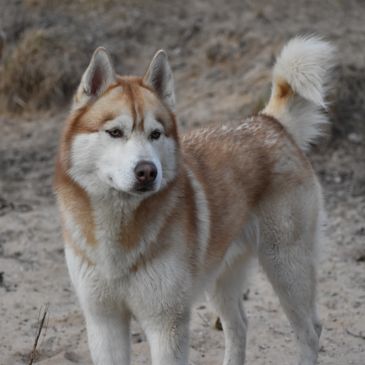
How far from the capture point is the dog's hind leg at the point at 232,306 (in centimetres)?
577

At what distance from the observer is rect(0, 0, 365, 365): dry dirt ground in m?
6.10

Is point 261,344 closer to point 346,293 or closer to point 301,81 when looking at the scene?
point 346,293

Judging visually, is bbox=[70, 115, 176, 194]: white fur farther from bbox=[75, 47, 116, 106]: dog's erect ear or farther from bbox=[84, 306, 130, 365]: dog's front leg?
bbox=[84, 306, 130, 365]: dog's front leg

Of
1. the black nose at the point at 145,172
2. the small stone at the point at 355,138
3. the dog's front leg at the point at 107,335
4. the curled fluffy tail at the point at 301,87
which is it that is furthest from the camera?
the small stone at the point at 355,138

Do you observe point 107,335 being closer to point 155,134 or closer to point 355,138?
point 155,134

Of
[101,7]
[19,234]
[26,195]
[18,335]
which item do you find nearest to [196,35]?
[101,7]

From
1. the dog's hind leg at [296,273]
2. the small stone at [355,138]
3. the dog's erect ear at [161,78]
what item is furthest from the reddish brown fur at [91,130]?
the small stone at [355,138]

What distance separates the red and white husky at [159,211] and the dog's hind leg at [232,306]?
0.29 m

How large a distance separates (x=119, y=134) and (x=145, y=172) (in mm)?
292

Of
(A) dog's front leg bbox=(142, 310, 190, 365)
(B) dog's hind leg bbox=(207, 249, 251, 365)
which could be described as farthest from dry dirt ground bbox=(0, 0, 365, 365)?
(A) dog's front leg bbox=(142, 310, 190, 365)

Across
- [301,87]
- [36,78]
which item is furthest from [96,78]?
[36,78]

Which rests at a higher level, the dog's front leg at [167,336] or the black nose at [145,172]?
the black nose at [145,172]

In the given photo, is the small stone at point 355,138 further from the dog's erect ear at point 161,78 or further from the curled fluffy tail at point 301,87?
the dog's erect ear at point 161,78

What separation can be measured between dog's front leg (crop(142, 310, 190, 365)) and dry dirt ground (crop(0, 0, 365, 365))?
1118mm
